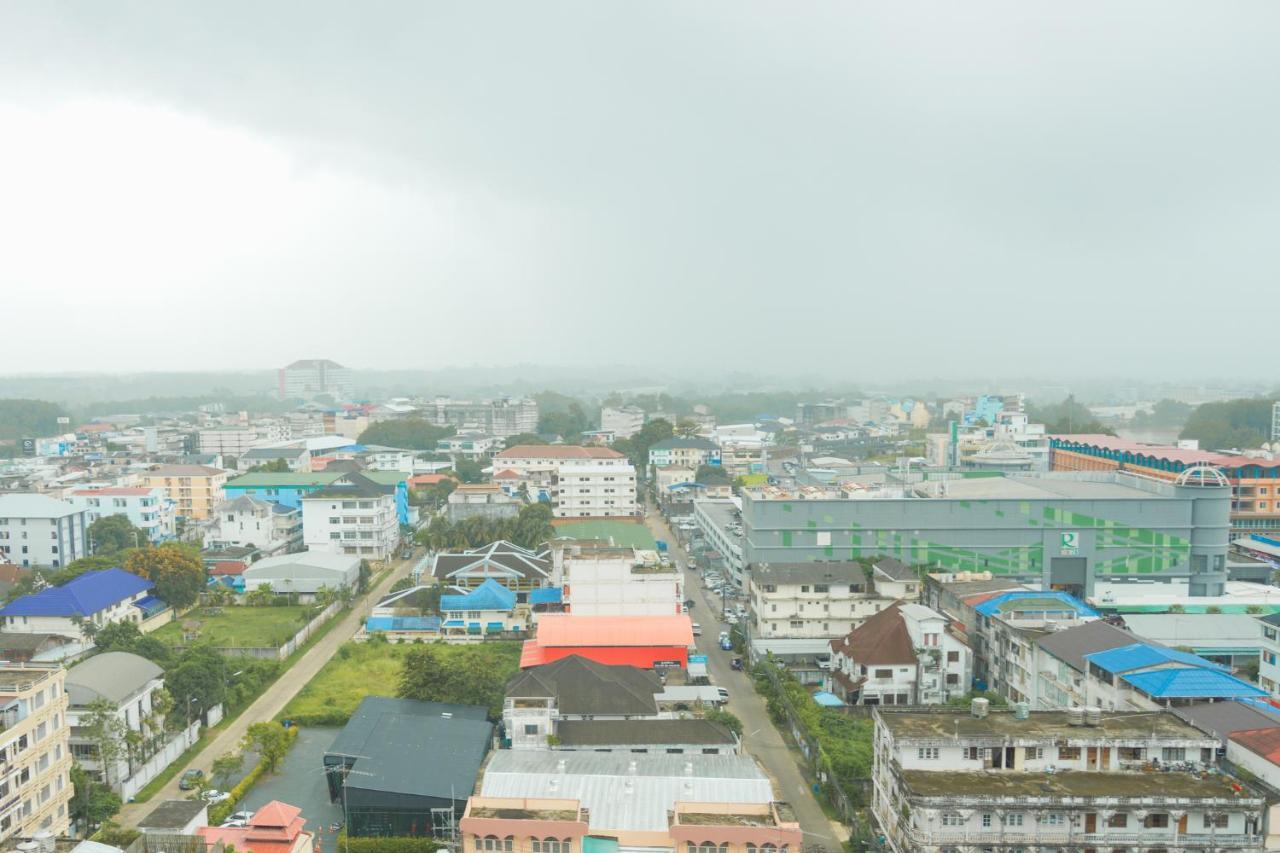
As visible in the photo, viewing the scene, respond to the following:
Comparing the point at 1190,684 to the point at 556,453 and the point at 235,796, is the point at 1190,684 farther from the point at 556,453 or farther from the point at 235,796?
the point at 556,453

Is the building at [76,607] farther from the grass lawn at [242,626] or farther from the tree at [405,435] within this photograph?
the tree at [405,435]

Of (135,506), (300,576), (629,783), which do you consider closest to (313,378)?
(135,506)

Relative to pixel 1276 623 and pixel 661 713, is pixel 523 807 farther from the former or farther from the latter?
pixel 1276 623

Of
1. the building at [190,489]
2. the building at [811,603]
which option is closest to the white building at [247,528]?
the building at [190,489]

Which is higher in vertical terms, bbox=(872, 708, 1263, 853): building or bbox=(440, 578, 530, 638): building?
bbox=(872, 708, 1263, 853): building

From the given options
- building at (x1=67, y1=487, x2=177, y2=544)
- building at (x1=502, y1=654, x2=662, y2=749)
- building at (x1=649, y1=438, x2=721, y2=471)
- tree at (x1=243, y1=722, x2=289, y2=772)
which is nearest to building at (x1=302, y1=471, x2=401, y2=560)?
building at (x1=67, y1=487, x2=177, y2=544)

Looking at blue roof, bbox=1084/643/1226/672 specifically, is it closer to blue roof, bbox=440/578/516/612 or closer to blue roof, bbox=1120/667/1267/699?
blue roof, bbox=1120/667/1267/699
